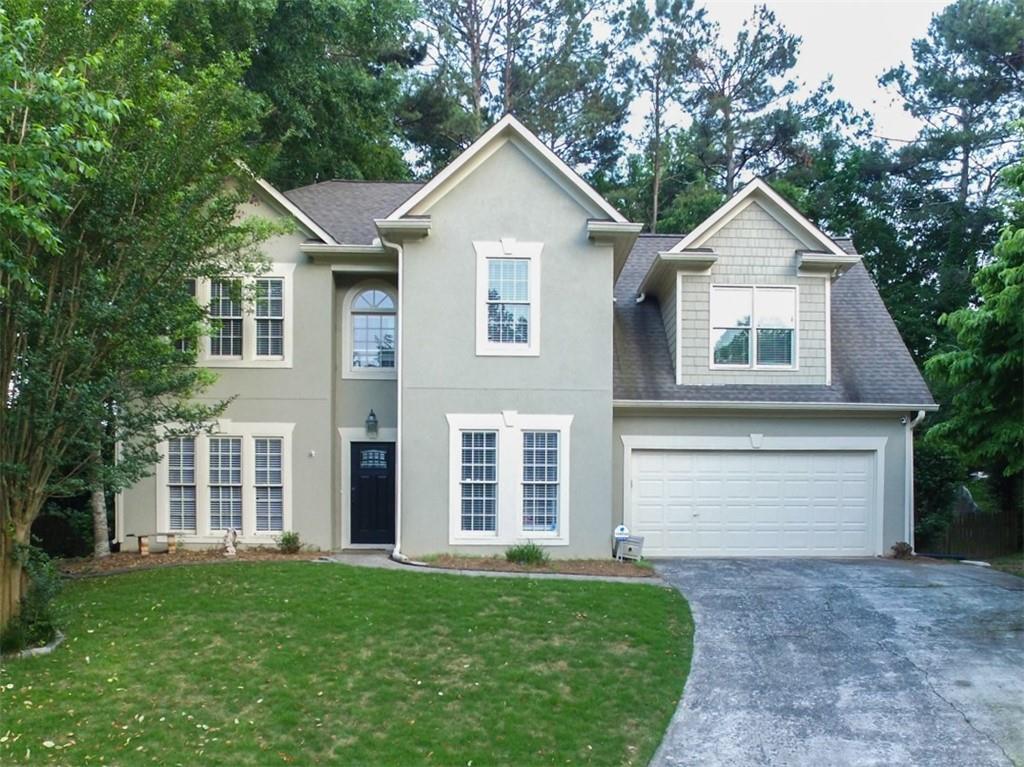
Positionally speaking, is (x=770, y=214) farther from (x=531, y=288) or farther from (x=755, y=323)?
(x=531, y=288)

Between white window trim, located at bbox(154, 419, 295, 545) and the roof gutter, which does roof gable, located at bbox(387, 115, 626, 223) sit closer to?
the roof gutter

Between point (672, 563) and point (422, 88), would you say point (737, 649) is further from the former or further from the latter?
point (422, 88)

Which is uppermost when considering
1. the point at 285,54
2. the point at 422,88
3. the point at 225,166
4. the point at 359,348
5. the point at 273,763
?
the point at 422,88

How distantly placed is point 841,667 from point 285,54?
17.0 metres

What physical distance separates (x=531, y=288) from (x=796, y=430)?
17.4ft

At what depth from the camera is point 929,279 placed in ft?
81.9

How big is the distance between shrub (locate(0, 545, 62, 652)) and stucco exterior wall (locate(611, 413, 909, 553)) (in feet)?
27.5

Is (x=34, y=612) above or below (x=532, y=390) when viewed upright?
below

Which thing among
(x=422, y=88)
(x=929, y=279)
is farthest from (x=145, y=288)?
(x=929, y=279)

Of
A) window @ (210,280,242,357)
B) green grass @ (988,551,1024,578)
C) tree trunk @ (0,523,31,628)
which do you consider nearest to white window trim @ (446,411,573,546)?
window @ (210,280,242,357)

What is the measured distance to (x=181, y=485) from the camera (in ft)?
42.0

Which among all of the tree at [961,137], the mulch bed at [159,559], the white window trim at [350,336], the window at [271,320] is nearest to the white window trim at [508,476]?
the white window trim at [350,336]

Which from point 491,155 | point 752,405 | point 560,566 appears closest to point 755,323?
point 752,405

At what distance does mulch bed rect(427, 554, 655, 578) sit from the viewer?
11.2m
